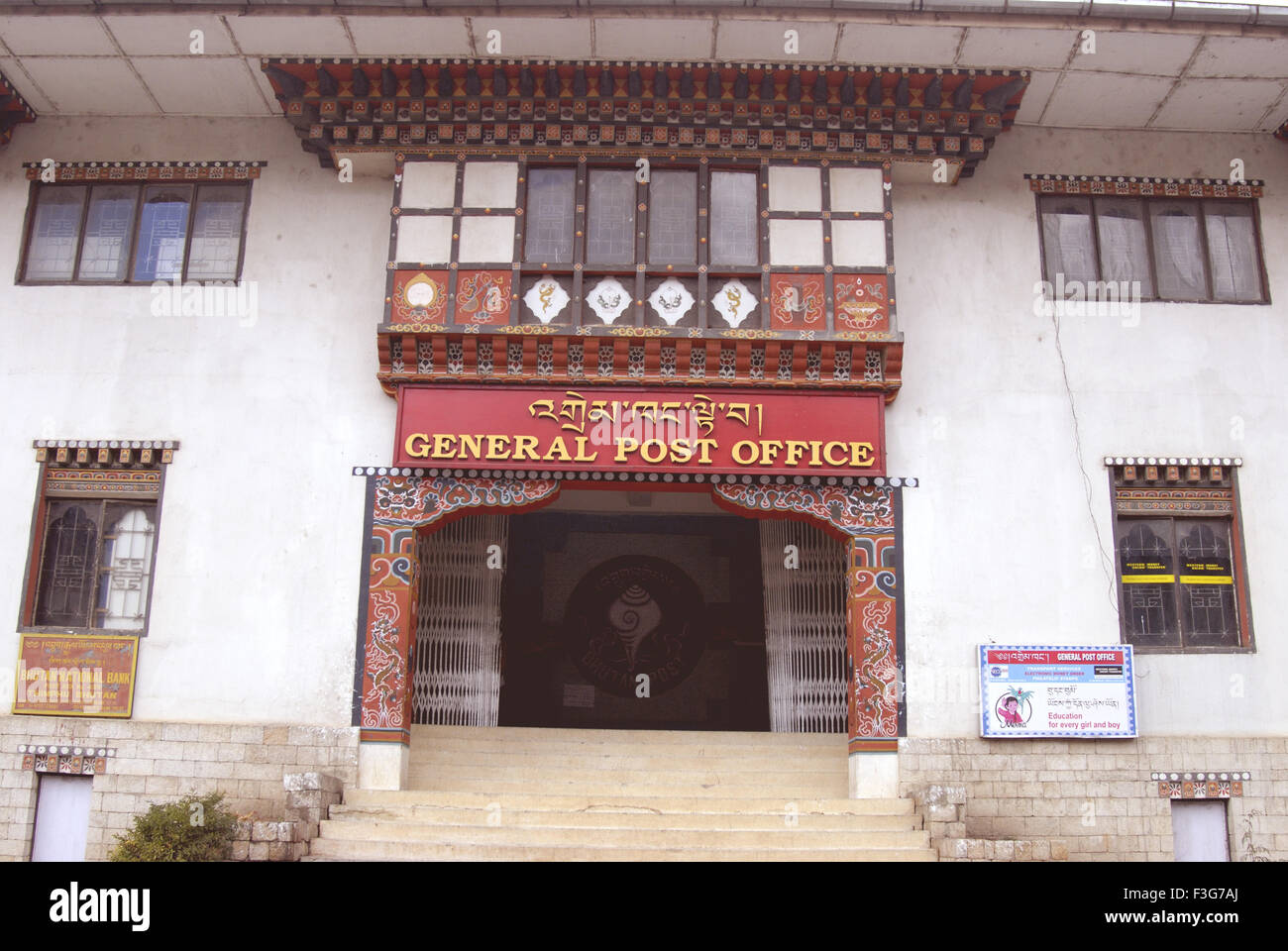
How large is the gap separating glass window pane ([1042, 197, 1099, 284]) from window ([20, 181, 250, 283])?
23.8 ft

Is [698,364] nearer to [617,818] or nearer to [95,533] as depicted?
[617,818]

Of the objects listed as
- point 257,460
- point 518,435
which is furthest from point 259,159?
point 518,435

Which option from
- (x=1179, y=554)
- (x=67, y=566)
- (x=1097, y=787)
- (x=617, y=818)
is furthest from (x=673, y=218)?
(x=67, y=566)

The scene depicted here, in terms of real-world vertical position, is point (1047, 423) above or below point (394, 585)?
above

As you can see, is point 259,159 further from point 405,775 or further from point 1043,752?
point 1043,752

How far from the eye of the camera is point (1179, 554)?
10734 millimetres

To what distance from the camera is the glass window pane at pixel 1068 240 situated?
1131 cm

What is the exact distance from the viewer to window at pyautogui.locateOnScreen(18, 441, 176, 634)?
1063 cm

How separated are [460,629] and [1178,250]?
771 centimetres

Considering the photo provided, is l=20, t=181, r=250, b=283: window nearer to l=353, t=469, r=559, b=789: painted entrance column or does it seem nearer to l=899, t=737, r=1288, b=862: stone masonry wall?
l=353, t=469, r=559, b=789: painted entrance column

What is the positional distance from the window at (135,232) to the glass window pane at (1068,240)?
7245 millimetres
